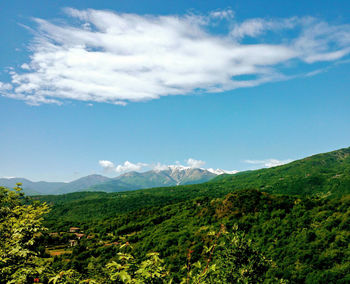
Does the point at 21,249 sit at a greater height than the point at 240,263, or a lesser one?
greater

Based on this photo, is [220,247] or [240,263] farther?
[220,247]

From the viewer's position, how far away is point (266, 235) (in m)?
30.1

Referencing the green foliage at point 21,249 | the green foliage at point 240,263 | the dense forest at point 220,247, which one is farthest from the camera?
the green foliage at point 240,263

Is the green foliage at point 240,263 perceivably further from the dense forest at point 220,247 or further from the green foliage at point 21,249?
the green foliage at point 21,249

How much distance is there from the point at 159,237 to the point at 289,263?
25.3 metres

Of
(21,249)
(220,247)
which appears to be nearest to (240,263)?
(220,247)

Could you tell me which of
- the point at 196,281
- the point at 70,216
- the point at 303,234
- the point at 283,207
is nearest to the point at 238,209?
the point at 283,207

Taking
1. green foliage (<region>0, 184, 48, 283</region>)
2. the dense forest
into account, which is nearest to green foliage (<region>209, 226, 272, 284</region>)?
the dense forest

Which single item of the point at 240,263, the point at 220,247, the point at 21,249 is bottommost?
the point at 220,247

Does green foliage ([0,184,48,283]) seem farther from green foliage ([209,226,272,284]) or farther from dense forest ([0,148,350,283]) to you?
green foliage ([209,226,272,284])

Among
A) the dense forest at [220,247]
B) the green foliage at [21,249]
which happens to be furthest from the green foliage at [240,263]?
the green foliage at [21,249]

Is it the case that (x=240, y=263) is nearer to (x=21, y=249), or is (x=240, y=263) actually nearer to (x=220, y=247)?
(x=220, y=247)

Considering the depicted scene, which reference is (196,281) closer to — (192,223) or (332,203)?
(332,203)

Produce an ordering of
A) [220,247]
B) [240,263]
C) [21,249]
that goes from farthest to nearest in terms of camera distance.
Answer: [220,247] < [240,263] < [21,249]
